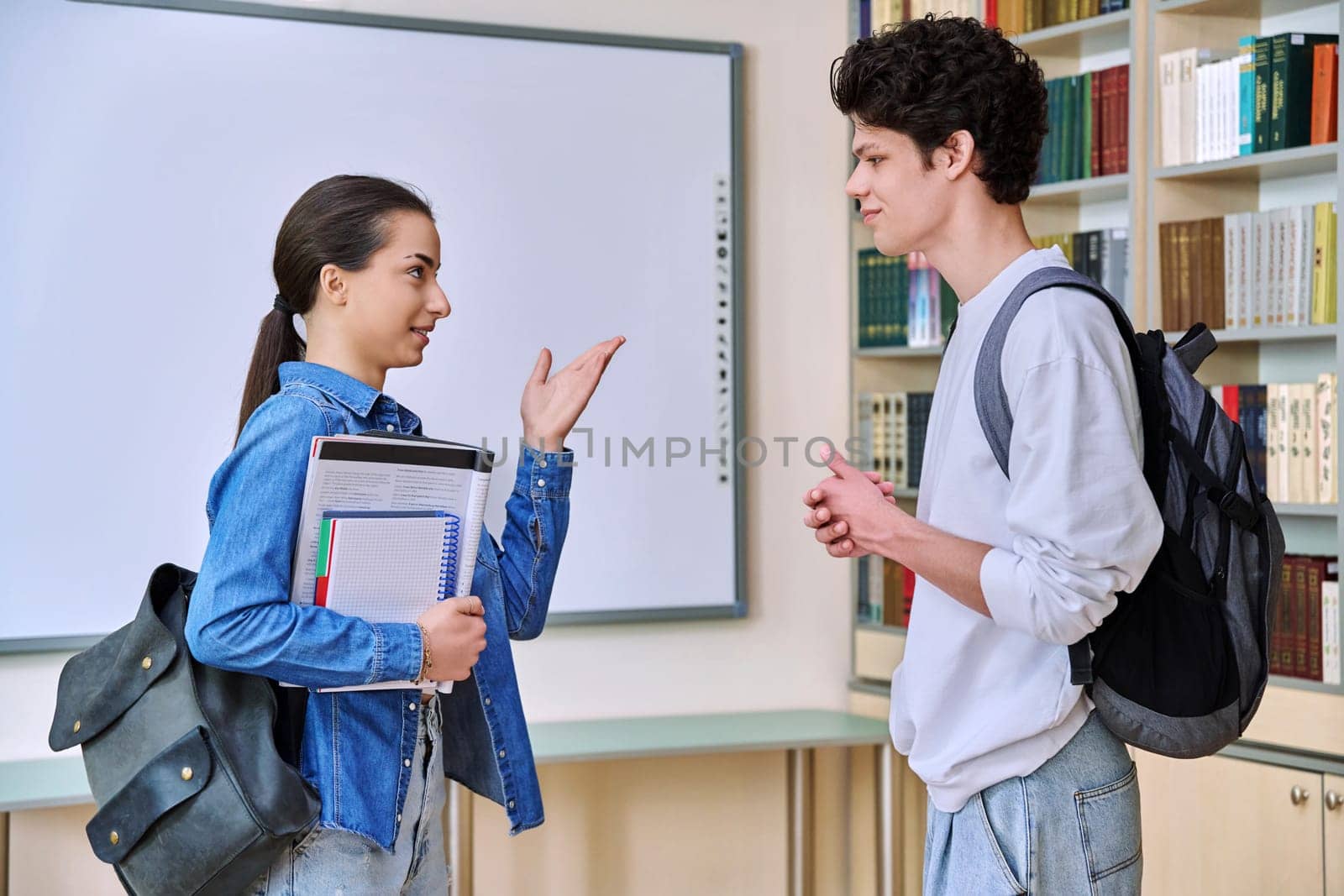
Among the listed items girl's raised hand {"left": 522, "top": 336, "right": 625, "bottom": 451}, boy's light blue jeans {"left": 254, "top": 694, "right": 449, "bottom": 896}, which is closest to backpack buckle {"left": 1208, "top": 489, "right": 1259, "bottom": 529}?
girl's raised hand {"left": 522, "top": 336, "right": 625, "bottom": 451}

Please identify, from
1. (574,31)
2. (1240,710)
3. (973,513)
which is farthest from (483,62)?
(1240,710)

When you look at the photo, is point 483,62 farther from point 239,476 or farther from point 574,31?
point 239,476

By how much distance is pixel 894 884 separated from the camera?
312 cm

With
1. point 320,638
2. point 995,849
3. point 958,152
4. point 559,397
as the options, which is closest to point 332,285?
point 559,397

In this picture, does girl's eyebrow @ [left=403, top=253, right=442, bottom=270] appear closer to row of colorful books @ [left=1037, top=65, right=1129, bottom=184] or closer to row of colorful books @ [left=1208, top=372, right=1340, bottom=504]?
row of colorful books @ [left=1208, top=372, right=1340, bottom=504]

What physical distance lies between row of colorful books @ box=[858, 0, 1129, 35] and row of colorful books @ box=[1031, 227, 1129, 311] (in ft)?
1.58

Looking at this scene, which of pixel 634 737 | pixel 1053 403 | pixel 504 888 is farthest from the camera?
pixel 504 888

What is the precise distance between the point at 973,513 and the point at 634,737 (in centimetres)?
173

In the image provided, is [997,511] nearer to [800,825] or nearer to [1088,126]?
[1088,126]

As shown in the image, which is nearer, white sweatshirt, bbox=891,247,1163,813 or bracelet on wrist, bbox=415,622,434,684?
white sweatshirt, bbox=891,247,1163,813

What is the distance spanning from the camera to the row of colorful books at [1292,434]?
8.44ft

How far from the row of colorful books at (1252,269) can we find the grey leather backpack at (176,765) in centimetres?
207

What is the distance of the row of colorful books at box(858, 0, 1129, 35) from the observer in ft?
9.90

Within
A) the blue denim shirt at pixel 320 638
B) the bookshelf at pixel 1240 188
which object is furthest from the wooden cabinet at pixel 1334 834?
the blue denim shirt at pixel 320 638
